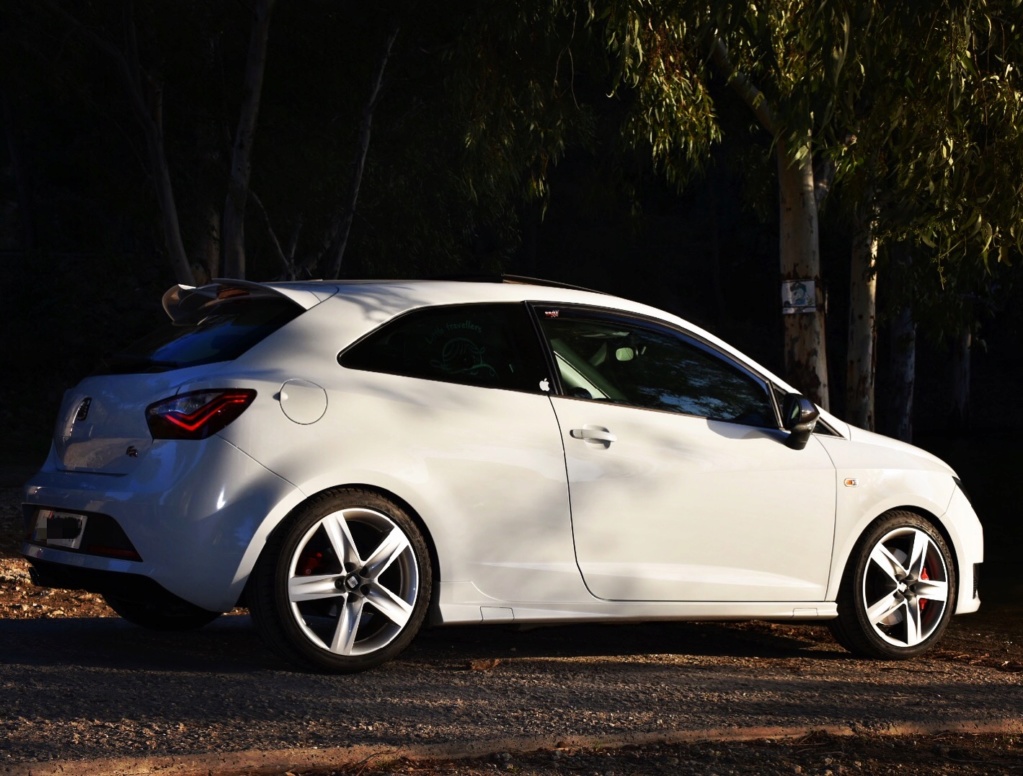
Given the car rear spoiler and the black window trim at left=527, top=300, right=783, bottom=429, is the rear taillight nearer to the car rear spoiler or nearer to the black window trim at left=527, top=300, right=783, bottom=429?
the car rear spoiler

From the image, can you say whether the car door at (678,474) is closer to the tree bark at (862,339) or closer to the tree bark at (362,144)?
the tree bark at (862,339)

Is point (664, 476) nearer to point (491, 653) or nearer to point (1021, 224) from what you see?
point (491, 653)

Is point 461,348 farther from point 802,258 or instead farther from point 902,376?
point 902,376

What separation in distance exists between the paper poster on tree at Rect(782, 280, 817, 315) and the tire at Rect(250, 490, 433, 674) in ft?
26.1

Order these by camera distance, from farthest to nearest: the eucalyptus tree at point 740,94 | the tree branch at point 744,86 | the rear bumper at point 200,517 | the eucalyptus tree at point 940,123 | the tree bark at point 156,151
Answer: the tree bark at point 156,151
the tree branch at point 744,86
the eucalyptus tree at point 740,94
the eucalyptus tree at point 940,123
the rear bumper at point 200,517

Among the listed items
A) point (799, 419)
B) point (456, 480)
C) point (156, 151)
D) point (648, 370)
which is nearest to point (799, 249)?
point (799, 419)

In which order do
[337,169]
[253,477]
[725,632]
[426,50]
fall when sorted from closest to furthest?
[253,477] < [725,632] < [426,50] < [337,169]

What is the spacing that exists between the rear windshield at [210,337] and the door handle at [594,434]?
4.15 ft

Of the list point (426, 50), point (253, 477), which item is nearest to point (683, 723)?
point (253, 477)

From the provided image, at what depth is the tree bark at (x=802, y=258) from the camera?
1305 cm

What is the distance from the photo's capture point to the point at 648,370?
662 centimetres

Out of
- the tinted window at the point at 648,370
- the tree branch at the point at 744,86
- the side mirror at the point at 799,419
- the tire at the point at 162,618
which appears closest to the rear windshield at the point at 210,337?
the tinted window at the point at 648,370

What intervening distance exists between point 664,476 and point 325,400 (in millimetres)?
1558

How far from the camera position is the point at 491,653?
6980 mm
